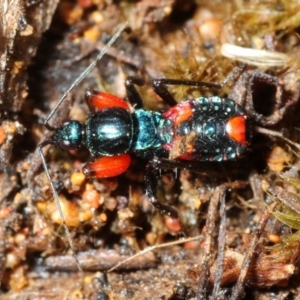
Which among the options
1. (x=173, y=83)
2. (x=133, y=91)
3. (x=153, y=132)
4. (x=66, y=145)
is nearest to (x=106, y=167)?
(x=66, y=145)

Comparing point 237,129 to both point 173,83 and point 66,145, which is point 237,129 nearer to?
point 173,83

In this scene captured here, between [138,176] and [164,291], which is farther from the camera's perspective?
[138,176]

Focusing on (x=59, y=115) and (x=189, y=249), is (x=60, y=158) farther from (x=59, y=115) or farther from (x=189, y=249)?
(x=189, y=249)

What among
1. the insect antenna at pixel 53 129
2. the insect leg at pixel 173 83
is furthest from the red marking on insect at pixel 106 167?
the insect leg at pixel 173 83

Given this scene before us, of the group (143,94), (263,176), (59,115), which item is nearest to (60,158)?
(59,115)

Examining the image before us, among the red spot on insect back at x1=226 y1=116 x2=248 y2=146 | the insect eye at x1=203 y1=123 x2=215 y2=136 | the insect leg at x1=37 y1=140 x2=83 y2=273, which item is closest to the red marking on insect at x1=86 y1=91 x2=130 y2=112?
the insect leg at x1=37 y1=140 x2=83 y2=273

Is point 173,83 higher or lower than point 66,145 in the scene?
higher

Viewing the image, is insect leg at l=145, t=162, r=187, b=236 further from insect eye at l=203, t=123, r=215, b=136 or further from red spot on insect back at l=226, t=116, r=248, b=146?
red spot on insect back at l=226, t=116, r=248, b=146

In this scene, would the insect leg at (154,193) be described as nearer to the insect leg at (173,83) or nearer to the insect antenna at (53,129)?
the insect leg at (173,83)
